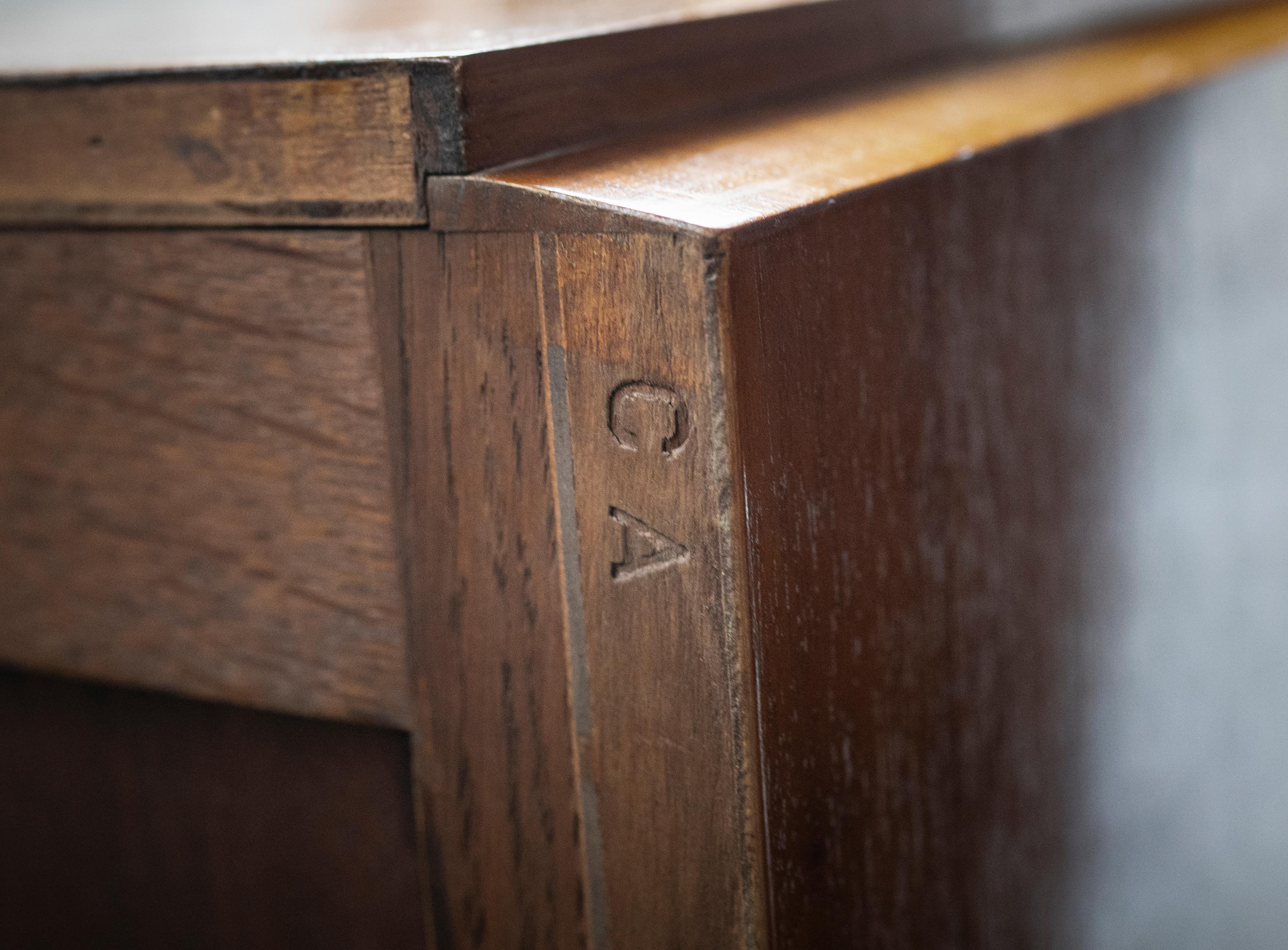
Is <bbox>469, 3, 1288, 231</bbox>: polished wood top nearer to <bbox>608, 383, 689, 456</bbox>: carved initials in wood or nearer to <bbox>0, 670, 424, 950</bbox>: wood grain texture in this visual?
<bbox>608, 383, 689, 456</bbox>: carved initials in wood

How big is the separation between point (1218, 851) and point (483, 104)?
60 centimetres

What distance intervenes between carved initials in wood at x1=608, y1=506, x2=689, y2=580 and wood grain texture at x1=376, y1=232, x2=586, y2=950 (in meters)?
0.02

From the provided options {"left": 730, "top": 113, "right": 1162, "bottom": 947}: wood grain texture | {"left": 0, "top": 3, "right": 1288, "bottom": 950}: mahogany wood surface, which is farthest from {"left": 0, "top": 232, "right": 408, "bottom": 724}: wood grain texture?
{"left": 730, "top": 113, "right": 1162, "bottom": 947}: wood grain texture

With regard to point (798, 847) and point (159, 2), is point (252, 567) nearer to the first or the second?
point (798, 847)

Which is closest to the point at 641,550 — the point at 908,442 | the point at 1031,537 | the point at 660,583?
the point at 660,583

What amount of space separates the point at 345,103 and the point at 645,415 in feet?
0.40

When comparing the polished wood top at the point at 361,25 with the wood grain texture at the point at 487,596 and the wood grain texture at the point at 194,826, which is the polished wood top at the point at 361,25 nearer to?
the wood grain texture at the point at 487,596

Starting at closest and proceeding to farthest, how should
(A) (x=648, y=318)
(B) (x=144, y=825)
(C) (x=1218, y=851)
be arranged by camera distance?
(A) (x=648, y=318), (B) (x=144, y=825), (C) (x=1218, y=851)

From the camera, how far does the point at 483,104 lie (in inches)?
13.5

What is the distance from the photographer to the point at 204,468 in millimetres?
398

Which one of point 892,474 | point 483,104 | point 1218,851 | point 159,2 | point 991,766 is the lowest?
point 1218,851


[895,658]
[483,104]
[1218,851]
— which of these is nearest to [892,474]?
[895,658]

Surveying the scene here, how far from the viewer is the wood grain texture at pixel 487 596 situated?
0.34 metres

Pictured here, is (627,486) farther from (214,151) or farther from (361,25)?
(361,25)
